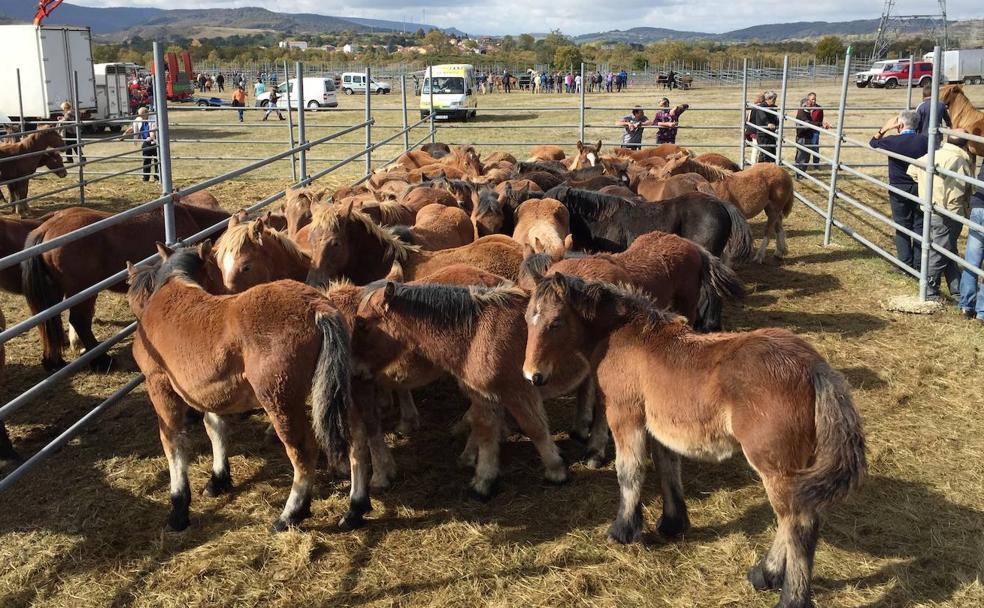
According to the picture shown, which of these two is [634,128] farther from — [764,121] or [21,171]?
[21,171]

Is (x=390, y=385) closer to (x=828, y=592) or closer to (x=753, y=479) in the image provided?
(x=753, y=479)

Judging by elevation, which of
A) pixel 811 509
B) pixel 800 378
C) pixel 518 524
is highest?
pixel 800 378

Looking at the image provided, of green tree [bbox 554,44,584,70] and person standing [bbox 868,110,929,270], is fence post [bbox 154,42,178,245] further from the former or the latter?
green tree [bbox 554,44,584,70]

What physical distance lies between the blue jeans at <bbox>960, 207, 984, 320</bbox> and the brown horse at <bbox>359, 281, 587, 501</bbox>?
17.3 feet

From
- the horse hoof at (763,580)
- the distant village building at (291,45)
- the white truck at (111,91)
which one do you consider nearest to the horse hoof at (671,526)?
the horse hoof at (763,580)

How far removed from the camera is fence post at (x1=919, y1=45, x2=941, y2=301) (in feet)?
24.3

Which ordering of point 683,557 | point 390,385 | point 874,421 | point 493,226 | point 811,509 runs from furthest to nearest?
point 493,226
point 874,421
point 390,385
point 683,557
point 811,509

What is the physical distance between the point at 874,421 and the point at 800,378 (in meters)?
2.60

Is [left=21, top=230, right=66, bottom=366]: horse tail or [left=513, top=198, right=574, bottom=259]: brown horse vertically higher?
[left=513, top=198, right=574, bottom=259]: brown horse

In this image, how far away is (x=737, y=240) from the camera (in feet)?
24.2

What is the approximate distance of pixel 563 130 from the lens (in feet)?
84.9

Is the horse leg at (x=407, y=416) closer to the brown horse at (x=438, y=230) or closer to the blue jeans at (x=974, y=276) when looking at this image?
the brown horse at (x=438, y=230)

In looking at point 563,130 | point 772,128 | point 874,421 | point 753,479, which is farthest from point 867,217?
point 563,130

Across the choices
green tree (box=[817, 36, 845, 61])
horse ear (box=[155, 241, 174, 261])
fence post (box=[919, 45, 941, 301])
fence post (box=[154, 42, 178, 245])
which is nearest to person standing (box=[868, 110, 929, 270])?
fence post (box=[919, 45, 941, 301])
